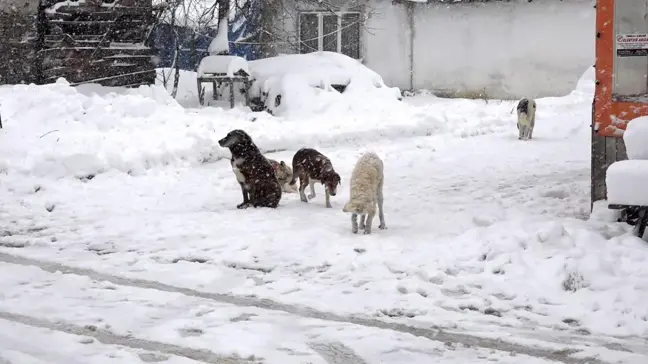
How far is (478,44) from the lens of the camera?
26.3 metres

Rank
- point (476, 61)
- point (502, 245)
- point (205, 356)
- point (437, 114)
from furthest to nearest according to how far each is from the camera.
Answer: point (476, 61), point (437, 114), point (502, 245), point (205, 356)

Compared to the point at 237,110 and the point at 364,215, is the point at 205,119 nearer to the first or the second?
the point at 237,110

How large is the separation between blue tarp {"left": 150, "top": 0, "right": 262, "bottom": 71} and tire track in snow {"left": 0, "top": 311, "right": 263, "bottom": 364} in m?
20.8

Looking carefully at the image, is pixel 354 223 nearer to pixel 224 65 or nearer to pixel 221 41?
pixel 224 65

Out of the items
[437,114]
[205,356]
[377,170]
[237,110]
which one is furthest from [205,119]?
[205,356]

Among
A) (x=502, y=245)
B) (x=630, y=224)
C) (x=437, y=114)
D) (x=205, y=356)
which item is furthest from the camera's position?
(x=437, y=114)

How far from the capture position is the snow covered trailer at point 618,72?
28.9ft

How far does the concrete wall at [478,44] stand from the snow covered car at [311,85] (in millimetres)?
4643

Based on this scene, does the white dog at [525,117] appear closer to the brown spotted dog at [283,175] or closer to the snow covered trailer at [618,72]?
the brown spotted dog at [283,175]

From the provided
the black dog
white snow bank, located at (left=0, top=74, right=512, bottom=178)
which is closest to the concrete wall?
white snow bank, located at (left=0, top=74, right=512, bottom=178)

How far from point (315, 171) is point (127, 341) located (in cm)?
500

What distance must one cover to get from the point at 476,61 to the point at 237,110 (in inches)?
389

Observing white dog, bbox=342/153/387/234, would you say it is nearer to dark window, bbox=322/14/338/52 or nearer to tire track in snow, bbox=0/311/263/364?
tire track in snow, bbox=0/311/263/364

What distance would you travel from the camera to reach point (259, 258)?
7602mm
